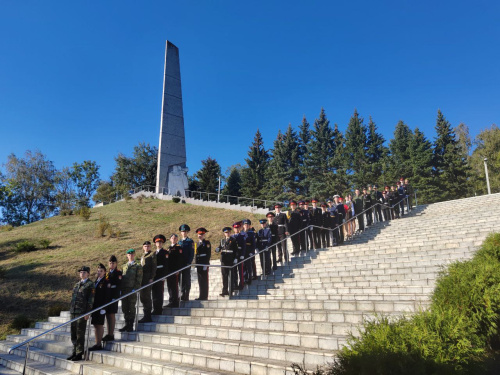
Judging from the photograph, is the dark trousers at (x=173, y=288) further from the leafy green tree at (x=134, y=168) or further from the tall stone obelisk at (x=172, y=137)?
the leafy green tree at (x=134, y=168)

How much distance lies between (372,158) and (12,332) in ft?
127

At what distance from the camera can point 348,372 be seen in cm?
258

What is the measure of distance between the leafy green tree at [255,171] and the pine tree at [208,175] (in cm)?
337

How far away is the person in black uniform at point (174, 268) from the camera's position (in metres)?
7.41

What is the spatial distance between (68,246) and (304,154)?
2903 centimetres

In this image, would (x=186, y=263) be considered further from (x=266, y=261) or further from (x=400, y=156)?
(x=400, y=156)

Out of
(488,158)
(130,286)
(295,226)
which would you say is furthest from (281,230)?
(488,158)

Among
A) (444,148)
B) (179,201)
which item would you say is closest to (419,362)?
(179,201)

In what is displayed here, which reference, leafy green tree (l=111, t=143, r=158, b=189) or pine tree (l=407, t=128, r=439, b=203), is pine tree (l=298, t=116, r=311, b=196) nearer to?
pine tree (l=407, t=128, r=439, b=203)

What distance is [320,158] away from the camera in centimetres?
4062

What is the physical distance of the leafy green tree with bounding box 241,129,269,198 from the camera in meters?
41.3

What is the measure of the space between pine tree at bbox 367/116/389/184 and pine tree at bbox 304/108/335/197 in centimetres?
435

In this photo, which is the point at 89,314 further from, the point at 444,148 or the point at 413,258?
the point at 444,148

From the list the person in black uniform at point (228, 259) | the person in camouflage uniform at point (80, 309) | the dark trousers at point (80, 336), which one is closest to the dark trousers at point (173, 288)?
the person in black uniform at point (228, 259)
